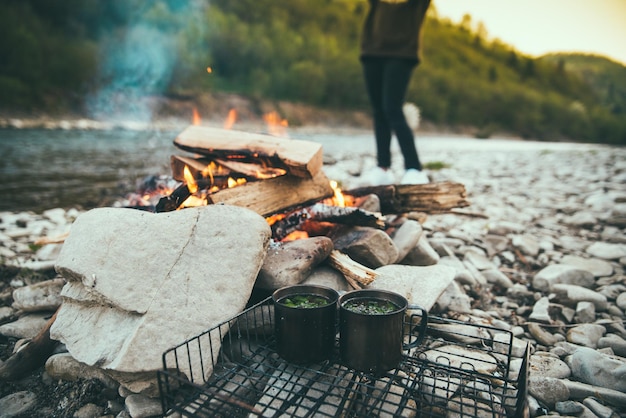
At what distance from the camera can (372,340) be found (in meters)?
1.64

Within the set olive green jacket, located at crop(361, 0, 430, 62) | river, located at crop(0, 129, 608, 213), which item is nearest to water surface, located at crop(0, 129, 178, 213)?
river, located at crop(0, 129, 608, 213)

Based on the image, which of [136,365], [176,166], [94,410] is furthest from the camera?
[176,166]

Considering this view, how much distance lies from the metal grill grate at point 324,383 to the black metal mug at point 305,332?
2.8 inches

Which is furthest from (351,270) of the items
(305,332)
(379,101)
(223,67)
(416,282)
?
(223,67)

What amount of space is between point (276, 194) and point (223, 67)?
64.3 m

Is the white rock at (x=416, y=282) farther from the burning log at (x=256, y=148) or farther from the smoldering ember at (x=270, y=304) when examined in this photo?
the burning log at (x=256, y=148)

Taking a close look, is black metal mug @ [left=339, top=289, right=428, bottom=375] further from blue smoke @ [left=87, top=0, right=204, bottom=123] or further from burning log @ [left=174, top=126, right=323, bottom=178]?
blue smoke @ [left=87, top=0, right=204, bottom=123]

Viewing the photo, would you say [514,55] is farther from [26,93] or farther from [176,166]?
[176,166]

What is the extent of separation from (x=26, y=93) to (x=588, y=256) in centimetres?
4155

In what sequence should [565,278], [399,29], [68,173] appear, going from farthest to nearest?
A: [68,173]
[399,29]
[565,278]

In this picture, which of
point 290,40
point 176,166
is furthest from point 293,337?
point 290,40

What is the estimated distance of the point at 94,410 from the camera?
6.09 ft

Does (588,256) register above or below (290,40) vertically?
below

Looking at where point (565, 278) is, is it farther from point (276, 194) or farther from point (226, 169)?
point (226, 169)
